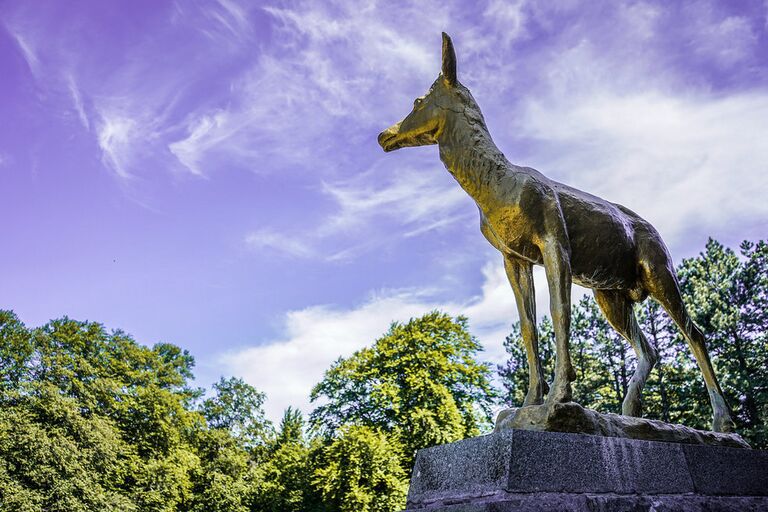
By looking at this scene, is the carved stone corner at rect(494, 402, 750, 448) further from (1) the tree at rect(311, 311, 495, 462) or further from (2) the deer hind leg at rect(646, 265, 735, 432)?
(1) the tree at rect(311, 311, 495, 462)

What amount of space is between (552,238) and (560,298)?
0.53 meters

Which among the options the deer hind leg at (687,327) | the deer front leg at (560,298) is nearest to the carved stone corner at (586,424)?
the deer front leg at (560,298)

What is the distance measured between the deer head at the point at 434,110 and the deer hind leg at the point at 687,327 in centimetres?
253

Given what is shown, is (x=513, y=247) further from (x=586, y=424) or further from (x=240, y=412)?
(x=240, y=412)

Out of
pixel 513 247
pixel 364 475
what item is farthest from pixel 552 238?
pixel 364 475

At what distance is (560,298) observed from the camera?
16.2 ft

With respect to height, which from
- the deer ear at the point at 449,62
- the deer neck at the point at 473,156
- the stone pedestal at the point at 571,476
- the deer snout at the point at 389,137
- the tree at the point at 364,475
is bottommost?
the stone pedestal at the point at 571,476

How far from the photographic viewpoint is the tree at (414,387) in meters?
26.3

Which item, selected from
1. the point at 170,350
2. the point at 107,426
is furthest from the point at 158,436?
the point at 170,350

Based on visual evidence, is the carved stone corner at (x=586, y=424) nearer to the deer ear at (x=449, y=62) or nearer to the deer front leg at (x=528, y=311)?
the deer front leg at (x=528, y=311)

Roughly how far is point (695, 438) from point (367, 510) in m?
21.2

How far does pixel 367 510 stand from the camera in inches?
952

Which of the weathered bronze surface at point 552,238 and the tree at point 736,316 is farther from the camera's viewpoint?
the tree at point 736,316

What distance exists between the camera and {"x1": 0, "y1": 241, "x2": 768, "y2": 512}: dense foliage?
24.3m
